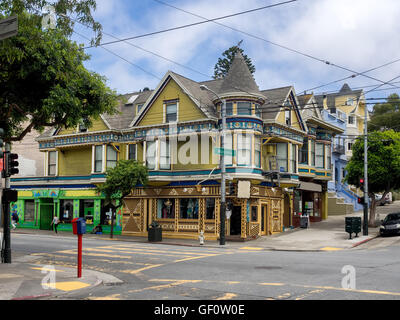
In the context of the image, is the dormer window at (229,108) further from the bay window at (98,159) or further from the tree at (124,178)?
the bay window at (98,159)

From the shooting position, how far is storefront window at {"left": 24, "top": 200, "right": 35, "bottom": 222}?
41188 mm

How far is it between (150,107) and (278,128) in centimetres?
958

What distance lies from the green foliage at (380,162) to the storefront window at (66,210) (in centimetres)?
2310

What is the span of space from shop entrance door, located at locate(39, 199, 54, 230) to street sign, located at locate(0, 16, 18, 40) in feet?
102

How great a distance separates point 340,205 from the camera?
44156mm

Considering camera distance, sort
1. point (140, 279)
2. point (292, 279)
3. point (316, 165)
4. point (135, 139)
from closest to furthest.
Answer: point (292, 279) < point (140, 279) < point (135, 139) < point (316, 165)

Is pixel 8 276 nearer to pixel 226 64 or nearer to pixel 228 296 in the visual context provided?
pixel 228 296

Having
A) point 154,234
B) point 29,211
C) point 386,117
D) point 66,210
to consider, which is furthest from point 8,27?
point 386,117

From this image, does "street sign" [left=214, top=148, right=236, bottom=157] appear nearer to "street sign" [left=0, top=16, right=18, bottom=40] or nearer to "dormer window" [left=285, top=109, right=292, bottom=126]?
"dormer window" [left=285, top=109, right=292, bottom=126]

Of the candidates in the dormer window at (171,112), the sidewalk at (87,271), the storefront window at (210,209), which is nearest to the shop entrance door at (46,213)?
the sidewalk at (87,271)

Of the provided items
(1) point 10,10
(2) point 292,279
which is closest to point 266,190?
(2) point 292,279

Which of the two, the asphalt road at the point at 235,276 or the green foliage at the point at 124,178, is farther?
the green foliage at the point at 124,178

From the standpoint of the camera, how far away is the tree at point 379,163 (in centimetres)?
3262
